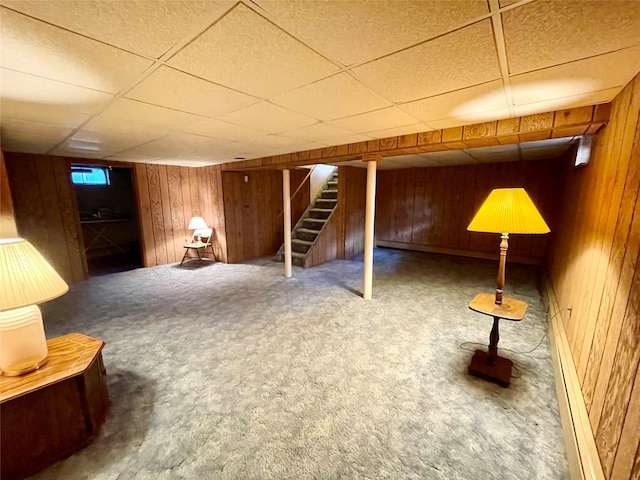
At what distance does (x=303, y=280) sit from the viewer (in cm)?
430

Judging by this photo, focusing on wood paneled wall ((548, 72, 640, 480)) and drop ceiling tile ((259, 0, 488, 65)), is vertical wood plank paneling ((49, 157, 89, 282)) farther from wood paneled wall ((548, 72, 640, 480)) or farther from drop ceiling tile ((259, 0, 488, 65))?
wood paneled wall ((548, 72, 640, 480))

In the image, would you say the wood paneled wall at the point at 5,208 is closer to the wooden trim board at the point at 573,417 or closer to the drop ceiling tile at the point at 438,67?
the drop ceiling tile at the point at 438,67

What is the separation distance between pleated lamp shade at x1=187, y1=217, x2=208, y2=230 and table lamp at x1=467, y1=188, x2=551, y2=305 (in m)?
4.85

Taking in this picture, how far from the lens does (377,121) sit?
221cm

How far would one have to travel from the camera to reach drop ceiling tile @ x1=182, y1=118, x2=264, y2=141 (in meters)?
2.23

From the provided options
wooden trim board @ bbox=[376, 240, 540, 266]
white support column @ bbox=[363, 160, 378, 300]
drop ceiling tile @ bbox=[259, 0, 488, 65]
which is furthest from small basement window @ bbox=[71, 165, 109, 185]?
drop ceiling tile @ bbox=[259, 0, 488, 65]

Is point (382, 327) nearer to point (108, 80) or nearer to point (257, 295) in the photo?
point (257, 295)

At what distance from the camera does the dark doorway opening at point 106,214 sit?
6.07 meters

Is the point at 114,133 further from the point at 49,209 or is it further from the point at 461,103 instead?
the point at 461,103

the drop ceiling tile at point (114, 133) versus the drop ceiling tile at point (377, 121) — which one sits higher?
the drop ceiling tile at point (377, 121)

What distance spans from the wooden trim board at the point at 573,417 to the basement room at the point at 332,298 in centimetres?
2

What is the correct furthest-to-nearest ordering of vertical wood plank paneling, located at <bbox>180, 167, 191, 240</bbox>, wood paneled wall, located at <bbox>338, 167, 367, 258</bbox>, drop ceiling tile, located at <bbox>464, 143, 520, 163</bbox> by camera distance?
wood paneled wall, located at <bbox>338, 167, 367, 258</bbox> → vertical wood plank paneling, located at <bbox>180, 167, 191, 240</bbox> → drop ceiling tile, located at <bbox>464, 143, 520, 163</bbox>

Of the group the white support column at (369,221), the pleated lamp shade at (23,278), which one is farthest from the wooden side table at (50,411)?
the white support column at (369,221)

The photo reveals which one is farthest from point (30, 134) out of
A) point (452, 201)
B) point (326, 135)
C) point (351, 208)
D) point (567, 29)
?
point (452, 201)
